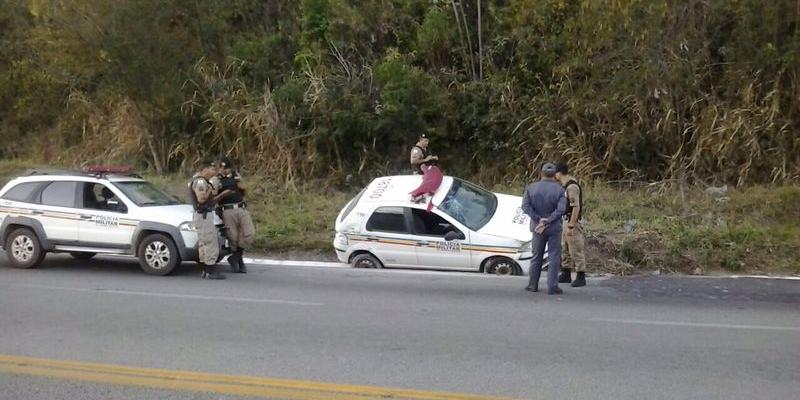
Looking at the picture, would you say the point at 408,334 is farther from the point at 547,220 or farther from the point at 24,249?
the point at 24,249

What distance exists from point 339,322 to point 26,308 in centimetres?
357

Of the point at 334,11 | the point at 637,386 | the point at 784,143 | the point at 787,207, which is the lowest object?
the point at 637,386

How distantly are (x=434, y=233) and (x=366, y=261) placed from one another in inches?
45.2

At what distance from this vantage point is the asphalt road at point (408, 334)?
6.24 metres

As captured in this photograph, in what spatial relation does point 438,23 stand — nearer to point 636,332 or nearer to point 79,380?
point 636,332

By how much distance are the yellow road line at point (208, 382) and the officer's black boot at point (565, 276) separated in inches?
208

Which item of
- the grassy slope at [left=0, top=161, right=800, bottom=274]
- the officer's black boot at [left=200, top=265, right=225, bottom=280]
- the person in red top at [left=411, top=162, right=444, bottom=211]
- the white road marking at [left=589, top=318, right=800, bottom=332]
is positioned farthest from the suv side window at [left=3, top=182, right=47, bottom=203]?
the white road marking at [left=589, top=318, right=800, bottom=332]

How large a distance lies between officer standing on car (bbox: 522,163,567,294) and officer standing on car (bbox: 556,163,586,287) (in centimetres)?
61

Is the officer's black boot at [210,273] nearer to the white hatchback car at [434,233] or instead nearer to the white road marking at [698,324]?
the white hatchback car at [434,233]

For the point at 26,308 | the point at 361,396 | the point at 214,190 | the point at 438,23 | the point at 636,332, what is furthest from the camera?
the point at 438,23

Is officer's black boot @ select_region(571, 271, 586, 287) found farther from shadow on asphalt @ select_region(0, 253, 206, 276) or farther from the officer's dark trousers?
shadow on asphalt @ select_region(0, 253, 206, 276)

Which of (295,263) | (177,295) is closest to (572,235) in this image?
(295,263)

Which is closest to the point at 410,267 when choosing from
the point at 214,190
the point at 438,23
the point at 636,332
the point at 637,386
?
the point at 214,190

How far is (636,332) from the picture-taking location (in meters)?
7.92
